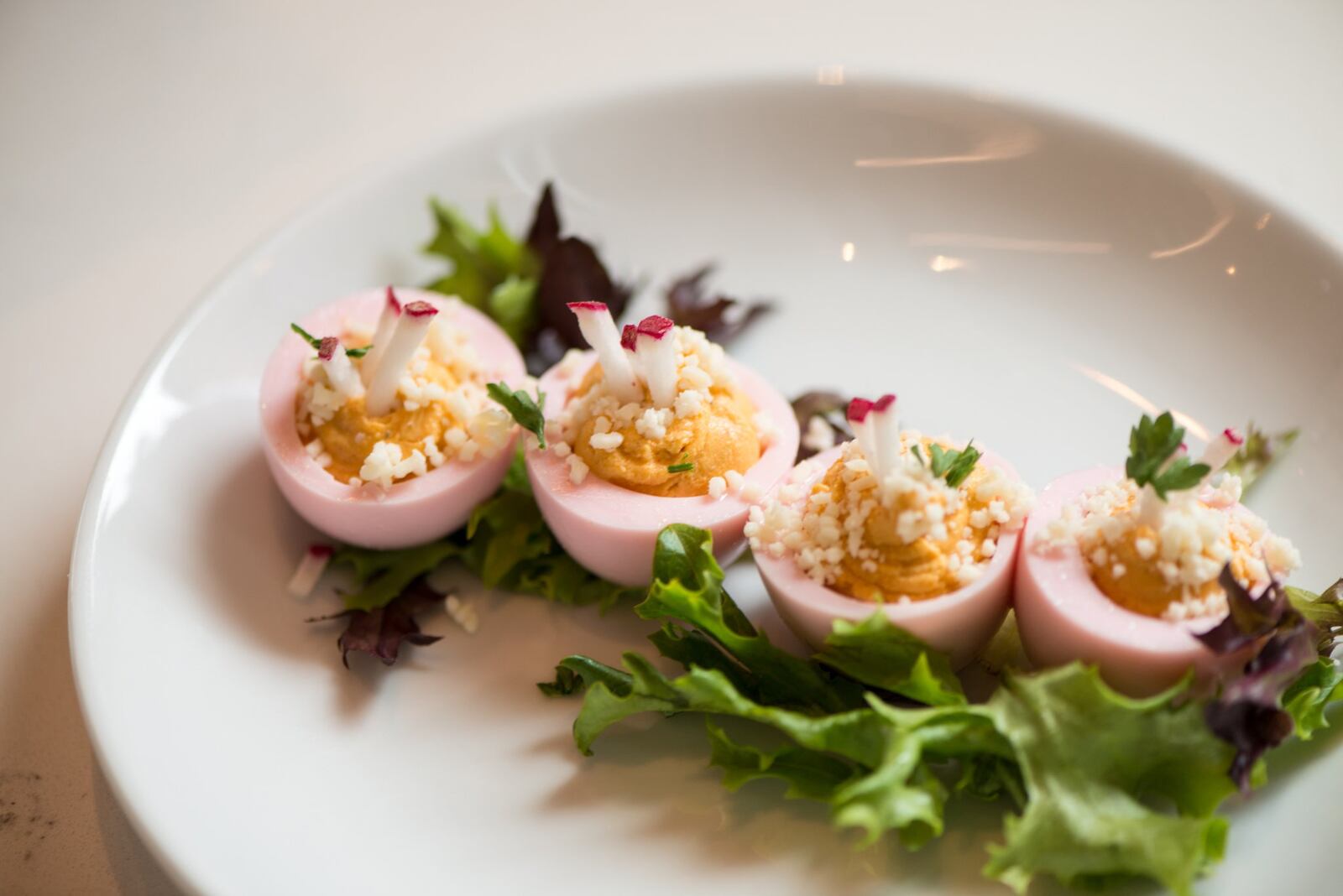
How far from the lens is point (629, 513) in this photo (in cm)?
231

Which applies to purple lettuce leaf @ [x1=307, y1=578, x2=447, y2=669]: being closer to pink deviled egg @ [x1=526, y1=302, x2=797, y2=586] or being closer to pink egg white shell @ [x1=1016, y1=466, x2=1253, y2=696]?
pink deviled egg @ [x1=526, y1=302, x2=797, y2=586]

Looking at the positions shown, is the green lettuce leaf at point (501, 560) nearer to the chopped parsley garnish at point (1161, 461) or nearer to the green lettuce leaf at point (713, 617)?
the green lettuce leaf at point (713, 617)

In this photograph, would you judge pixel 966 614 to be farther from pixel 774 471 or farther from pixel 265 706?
pixel 265 706

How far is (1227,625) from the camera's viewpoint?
185cm

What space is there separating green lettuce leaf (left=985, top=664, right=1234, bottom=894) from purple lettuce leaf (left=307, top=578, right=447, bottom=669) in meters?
1.27

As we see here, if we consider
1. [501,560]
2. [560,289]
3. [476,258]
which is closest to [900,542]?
[501,560]

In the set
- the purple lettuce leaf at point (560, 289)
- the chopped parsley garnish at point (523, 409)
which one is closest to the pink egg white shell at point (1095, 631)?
the chopped parsley garnish at point (523, 409)

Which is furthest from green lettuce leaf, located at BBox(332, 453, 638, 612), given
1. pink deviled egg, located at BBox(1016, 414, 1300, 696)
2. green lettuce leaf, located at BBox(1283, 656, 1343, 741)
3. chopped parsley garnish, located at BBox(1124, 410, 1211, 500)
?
green lettuce leaf, located at BBox(1283, 656, 1343, 741)

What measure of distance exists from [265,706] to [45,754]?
0.56m

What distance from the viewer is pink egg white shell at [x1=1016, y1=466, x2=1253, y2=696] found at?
6.26ft

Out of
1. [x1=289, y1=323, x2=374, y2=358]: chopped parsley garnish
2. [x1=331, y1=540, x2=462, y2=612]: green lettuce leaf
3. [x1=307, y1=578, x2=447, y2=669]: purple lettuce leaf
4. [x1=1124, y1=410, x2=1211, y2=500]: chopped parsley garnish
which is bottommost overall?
[x1=307, y1=578, x2=447, y2=669]: purple lettuce leaf

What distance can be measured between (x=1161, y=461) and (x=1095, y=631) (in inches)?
12.1

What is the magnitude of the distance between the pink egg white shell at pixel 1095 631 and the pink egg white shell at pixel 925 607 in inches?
2.0

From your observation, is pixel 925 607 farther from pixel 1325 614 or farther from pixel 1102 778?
pixel 1325 614
